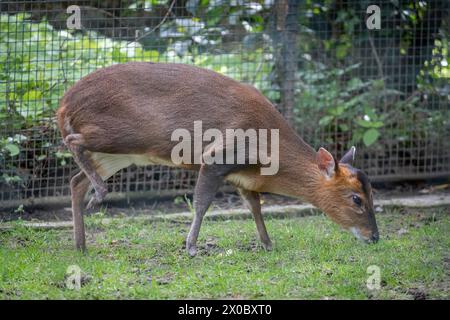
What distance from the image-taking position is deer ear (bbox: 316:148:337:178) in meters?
6.97

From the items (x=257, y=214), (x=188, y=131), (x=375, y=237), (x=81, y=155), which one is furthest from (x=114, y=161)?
(x=375, y=237)

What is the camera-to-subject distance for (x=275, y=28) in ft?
30.7

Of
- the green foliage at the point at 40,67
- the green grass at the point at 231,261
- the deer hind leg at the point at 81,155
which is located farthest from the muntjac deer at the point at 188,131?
the green foliage at the point at 40,67

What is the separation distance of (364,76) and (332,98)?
56cm

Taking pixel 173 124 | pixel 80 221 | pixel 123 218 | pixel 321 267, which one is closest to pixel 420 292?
pixel 321 267

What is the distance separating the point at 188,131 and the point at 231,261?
1192 mm

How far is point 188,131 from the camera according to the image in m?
6.88

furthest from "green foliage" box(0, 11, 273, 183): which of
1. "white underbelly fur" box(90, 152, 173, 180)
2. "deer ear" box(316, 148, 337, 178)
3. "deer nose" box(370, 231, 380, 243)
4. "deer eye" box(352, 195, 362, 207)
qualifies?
"deer nose" box(370, 231, 380, 243)

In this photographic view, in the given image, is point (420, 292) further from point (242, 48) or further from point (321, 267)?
point (242, 48)

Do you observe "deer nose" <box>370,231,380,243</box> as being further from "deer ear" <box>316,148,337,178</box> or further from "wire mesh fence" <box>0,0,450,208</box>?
"wire mesh fence" <box>0,0,450,208</box>

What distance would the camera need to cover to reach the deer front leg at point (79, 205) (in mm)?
6867

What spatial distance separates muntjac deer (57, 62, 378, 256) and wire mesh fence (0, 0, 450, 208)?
147cm

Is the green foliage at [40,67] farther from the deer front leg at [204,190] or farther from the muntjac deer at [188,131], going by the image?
the deer front leg at [204,190]

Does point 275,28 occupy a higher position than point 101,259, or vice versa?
point 275,28
